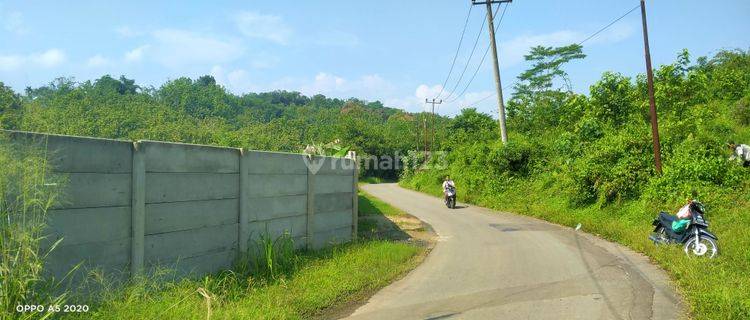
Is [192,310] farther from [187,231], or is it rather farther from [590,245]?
[590,245]

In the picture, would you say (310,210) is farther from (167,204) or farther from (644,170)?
(644,170)

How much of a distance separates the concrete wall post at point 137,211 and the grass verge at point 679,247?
6719 millimetres

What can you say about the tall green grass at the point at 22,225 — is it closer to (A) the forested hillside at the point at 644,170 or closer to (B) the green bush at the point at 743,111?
(A) the forested hillside at the point at 644,170

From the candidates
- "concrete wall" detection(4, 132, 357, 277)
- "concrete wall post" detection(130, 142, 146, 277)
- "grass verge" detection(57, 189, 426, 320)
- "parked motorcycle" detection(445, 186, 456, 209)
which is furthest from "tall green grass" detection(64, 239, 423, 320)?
"parked motorcycle" detection(445, 186, 456, 209)

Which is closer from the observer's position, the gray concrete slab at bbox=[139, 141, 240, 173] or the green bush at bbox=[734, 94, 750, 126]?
the gray concrete slab at bbox=[139, 141, 240, 173]

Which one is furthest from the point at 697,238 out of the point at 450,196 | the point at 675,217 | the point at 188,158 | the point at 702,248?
the point at 450,196

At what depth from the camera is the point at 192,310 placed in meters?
5.56

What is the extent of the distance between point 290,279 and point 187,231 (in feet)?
5.70

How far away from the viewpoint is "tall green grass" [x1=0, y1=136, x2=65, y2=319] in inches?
166

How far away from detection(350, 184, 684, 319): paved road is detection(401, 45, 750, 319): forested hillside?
59 centimetres

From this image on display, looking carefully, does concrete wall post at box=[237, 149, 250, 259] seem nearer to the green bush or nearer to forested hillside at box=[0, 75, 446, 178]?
forested hillside at box=[0, 75, 446, 178]

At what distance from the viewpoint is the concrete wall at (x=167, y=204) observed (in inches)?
213

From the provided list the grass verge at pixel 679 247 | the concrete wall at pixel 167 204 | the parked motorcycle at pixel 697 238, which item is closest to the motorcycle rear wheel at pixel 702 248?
the parked motorcycle at pixel 697 238

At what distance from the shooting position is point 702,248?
392 inches
